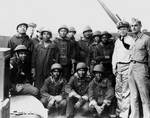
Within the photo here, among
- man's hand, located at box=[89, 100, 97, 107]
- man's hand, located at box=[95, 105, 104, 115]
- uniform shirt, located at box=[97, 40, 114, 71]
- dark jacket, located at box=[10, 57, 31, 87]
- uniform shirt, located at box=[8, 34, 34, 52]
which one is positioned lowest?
man's hand, located at box=[95, 105, 104, 115]

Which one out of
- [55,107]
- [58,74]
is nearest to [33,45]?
[58,74]

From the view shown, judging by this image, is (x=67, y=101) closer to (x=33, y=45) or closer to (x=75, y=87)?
(x=75, y=87)

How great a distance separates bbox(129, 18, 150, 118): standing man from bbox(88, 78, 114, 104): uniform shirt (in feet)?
1.91

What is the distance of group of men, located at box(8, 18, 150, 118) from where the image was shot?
685 centimetres

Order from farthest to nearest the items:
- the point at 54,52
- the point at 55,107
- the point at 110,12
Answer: the point at 110,12 → the point at 54,52 → the point at 55,107

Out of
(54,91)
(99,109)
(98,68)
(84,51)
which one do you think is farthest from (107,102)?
(84,51)

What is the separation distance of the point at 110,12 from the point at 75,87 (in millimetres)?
2579

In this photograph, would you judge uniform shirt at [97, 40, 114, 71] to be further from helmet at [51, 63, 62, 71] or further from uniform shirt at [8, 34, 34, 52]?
uniform shirt at [8, 34, 34, 52]

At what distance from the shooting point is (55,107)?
23.9ft

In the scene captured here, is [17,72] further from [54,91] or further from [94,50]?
[94,50]

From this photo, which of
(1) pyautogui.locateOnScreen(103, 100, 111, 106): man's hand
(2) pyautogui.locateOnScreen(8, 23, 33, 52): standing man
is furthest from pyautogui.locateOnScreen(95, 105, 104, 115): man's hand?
(2) pyautogui.locateOnScreen(8, 23, 33, 52): standing man

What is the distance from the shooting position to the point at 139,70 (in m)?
6.80

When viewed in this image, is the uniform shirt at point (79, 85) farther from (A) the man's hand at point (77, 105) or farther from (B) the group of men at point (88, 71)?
(A) the man's hand at point (77, 105)

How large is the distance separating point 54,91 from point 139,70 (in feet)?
5.62
